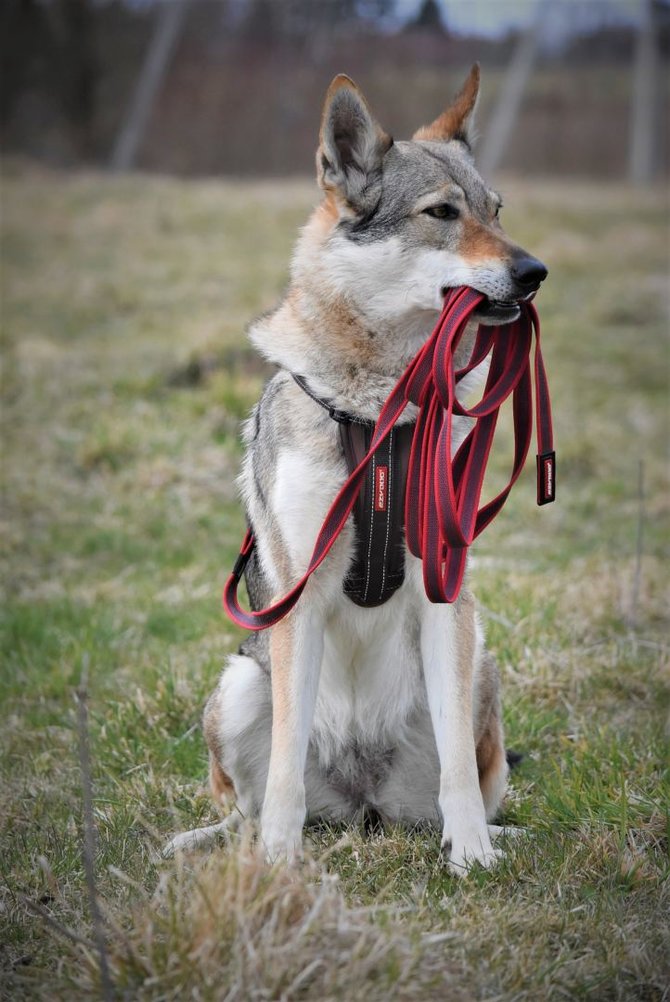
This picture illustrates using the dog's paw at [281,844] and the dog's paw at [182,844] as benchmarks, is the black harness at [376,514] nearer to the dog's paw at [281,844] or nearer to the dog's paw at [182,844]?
the dog's paw at [281,844]

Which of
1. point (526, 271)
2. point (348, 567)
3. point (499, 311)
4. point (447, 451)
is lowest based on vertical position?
point (348, 567)

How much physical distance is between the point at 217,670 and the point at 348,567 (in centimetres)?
158

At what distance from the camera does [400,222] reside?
2977mm

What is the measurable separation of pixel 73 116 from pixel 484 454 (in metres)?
14.4

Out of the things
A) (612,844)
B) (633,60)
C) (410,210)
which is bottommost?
(612,844)

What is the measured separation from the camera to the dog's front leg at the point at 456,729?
2.80 m

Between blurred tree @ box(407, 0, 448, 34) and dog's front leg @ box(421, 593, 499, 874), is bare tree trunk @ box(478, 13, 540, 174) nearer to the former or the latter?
blurred tree @ box(407, 0, 448, 34)

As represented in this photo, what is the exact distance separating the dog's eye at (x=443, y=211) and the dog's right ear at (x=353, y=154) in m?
0.17

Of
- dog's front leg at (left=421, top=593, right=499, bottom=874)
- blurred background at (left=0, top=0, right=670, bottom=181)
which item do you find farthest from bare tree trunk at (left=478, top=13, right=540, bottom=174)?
dog's front leg at (left=421, top=593, right=499, bottom=874)

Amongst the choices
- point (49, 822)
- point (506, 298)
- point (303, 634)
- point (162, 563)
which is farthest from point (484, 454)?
point (162, 563)

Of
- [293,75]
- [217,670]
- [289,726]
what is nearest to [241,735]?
[289,726]

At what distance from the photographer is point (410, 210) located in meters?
2.97

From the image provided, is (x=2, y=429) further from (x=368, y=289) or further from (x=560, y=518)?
(x=368, y=289)

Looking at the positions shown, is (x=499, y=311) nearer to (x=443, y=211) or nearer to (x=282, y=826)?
(x=443, y=211)
